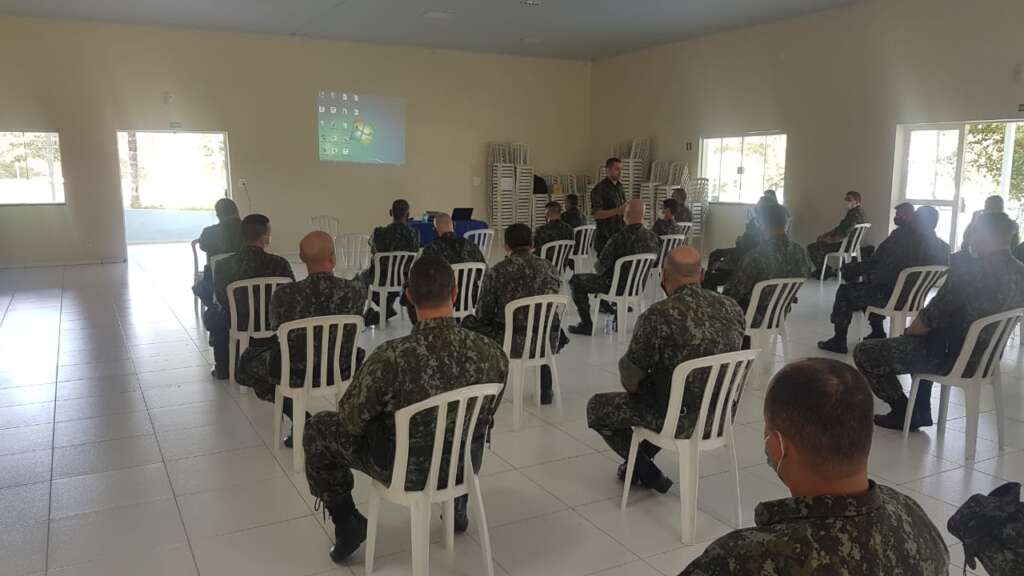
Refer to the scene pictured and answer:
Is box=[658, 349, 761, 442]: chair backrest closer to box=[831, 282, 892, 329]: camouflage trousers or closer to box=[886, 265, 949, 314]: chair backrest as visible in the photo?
box=[886, 265, 949, 314]: chair backrest

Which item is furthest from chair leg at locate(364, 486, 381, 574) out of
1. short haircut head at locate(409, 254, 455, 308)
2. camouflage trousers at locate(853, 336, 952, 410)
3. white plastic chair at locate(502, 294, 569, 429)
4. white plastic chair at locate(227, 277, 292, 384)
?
camouflage trousers at locate(853, 336, 952, 410)

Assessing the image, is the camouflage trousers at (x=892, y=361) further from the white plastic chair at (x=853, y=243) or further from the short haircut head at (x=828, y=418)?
the white plastic chair at (x=853, y=243)

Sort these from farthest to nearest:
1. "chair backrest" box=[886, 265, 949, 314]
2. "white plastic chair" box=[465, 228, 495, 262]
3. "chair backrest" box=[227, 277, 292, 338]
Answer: "white plastic chair" box=[465, 228, 495, 262] < "chair backrest" box=[886, 265, 949, 314] < "chair backrest" box=[227, 277, 292, 338]

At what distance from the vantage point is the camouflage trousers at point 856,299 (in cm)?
583

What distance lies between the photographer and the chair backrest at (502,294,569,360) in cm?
404

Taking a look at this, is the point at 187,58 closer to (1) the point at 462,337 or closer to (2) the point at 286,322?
(2) the point at 286,322

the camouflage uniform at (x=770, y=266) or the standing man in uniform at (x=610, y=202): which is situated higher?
the standing man in uniform at (x=610, y=202)

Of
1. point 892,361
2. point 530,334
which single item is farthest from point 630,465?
point 892,361

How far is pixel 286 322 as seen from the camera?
3416 mm

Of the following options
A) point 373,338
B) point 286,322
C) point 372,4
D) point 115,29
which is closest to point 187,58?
point 115,29

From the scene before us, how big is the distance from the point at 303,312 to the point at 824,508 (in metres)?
2.83

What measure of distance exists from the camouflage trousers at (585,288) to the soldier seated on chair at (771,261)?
1413 mm

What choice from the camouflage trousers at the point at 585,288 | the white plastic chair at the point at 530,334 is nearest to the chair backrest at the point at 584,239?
the camouflage trousers at the point at 585,288

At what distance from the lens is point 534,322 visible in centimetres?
416
